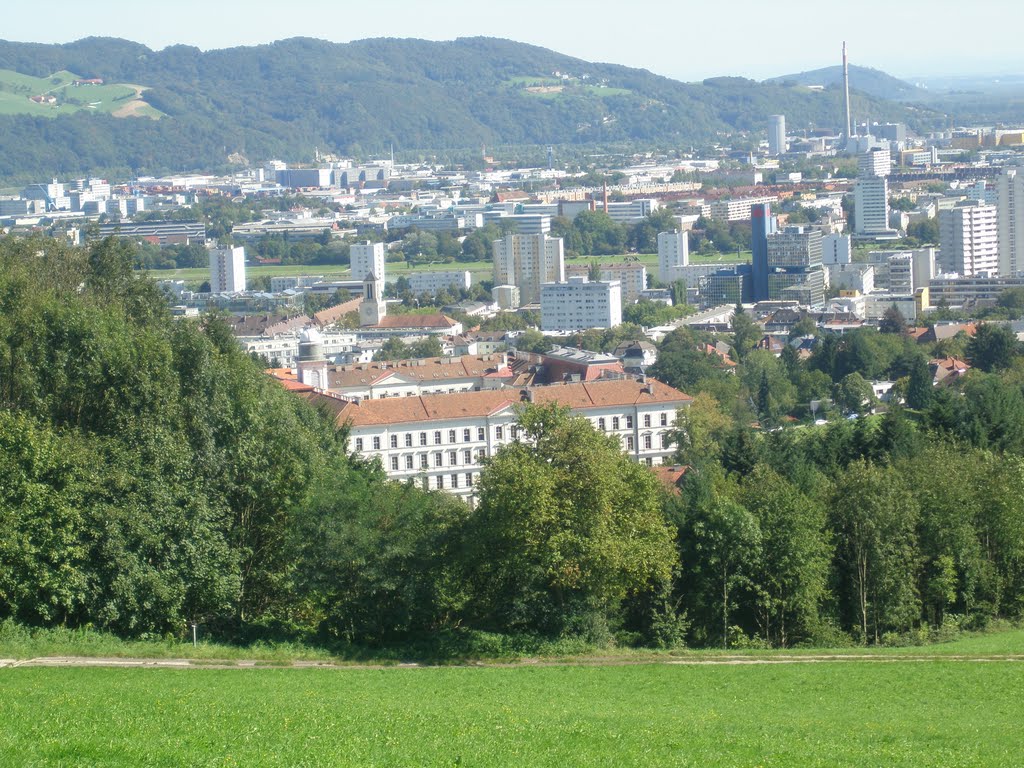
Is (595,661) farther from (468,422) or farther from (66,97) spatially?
(66,97)

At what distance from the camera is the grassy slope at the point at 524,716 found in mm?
8539

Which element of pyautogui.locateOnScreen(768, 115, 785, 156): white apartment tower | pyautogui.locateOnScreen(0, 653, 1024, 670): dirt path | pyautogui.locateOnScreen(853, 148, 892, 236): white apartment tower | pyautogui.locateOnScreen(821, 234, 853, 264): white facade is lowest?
pyautogui.locateOnScreen(0, 653, 1024, 670): dirt path

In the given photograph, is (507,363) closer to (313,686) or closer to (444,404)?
(444,404)

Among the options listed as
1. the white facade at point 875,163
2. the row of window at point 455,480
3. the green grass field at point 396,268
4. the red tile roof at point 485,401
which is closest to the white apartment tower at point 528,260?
the green grass field at point 396,268

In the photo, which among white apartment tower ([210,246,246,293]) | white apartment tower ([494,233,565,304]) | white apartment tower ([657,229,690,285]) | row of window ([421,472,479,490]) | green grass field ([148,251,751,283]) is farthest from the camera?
green grass field ([148,251,751,283])

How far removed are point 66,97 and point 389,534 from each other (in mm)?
177434

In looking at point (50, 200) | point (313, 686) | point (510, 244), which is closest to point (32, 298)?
point (313, 686)

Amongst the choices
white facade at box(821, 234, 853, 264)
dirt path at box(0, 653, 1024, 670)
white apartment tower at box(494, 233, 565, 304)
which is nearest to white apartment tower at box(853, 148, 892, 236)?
white facade at box(821, 234, 853, 264)

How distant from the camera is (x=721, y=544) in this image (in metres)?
15.4

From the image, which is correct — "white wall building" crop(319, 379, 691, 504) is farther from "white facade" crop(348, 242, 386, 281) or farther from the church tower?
"white facade" crop(348, 242, 386, 281)

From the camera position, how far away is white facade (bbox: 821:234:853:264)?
266 feet

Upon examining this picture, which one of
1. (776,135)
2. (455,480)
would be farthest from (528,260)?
(776,135)

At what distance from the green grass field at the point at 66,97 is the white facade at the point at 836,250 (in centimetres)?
11149

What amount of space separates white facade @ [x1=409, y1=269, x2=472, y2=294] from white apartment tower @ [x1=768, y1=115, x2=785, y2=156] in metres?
103
